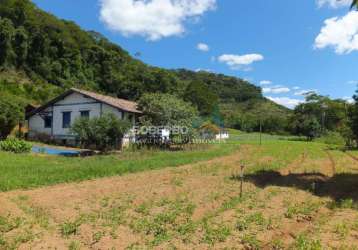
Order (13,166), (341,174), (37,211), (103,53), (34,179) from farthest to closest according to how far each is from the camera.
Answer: (103,53)
(341,174)
(13,166)
(34,179)
(37,211)

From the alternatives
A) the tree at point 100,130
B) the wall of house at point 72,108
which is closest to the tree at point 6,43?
the wall of house at point 72,108

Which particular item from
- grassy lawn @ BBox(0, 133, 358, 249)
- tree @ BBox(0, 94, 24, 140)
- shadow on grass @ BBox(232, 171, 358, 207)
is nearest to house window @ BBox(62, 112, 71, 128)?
tree @ BBox(0, 94, 24, 140)

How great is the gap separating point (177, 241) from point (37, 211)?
3628mm

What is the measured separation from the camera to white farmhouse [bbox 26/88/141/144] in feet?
85.4

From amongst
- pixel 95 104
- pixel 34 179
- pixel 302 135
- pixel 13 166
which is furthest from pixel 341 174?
pixel 302 135

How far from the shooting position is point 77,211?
7949mm

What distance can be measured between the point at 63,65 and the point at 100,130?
1635 inches

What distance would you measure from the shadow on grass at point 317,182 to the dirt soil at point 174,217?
0.21 meters

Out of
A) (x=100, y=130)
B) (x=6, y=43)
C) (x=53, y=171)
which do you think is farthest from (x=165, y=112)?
(x=6, y=43)

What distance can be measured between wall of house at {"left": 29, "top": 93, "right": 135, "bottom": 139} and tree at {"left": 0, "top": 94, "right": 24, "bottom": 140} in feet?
11.9

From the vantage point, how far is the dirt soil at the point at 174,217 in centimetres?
617

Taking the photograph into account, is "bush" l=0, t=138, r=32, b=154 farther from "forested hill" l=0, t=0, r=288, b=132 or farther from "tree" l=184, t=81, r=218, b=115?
"tree" l=184, t=81, r=218, b=115

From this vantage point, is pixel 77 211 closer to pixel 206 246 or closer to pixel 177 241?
pixel 177 241

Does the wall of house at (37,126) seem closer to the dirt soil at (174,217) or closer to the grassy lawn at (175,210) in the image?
the grassy lawn at (175,210)
